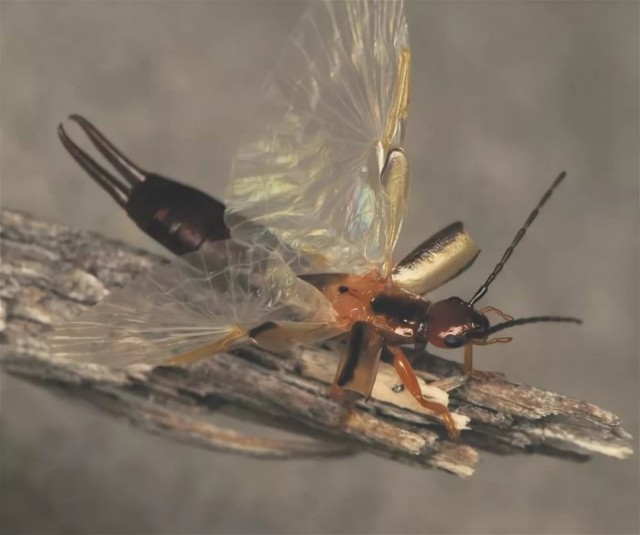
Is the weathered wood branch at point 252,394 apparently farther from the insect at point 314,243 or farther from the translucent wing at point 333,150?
the translucent wing at point 333,150

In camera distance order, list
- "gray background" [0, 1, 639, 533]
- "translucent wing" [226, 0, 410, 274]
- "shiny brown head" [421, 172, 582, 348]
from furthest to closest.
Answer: "gray background" [0, 1, 639, 533] → "translucent wing" [226, 0, 410, 274] → "shiny brown head" [421, 172, 582, 348]

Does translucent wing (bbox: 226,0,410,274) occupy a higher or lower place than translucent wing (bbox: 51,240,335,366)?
higher

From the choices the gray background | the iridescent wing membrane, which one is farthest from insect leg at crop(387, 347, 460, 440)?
the gray background

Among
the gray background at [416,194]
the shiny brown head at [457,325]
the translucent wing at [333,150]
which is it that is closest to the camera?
the shiny brown head at [457,325]

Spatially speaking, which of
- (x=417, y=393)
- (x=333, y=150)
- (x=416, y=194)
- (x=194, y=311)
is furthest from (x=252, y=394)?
(x=416, y=194)

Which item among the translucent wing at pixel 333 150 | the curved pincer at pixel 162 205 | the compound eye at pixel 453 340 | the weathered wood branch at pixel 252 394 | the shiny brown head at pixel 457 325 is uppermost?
the translucent wing at pixel 333 150

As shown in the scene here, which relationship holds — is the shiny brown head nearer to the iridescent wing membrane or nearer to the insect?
the insect

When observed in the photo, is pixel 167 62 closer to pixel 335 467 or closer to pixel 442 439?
pixel 335 467

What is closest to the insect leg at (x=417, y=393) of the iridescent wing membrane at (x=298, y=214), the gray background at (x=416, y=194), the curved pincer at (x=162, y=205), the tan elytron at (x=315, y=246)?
the tan elytron at (x=315, y=246)
